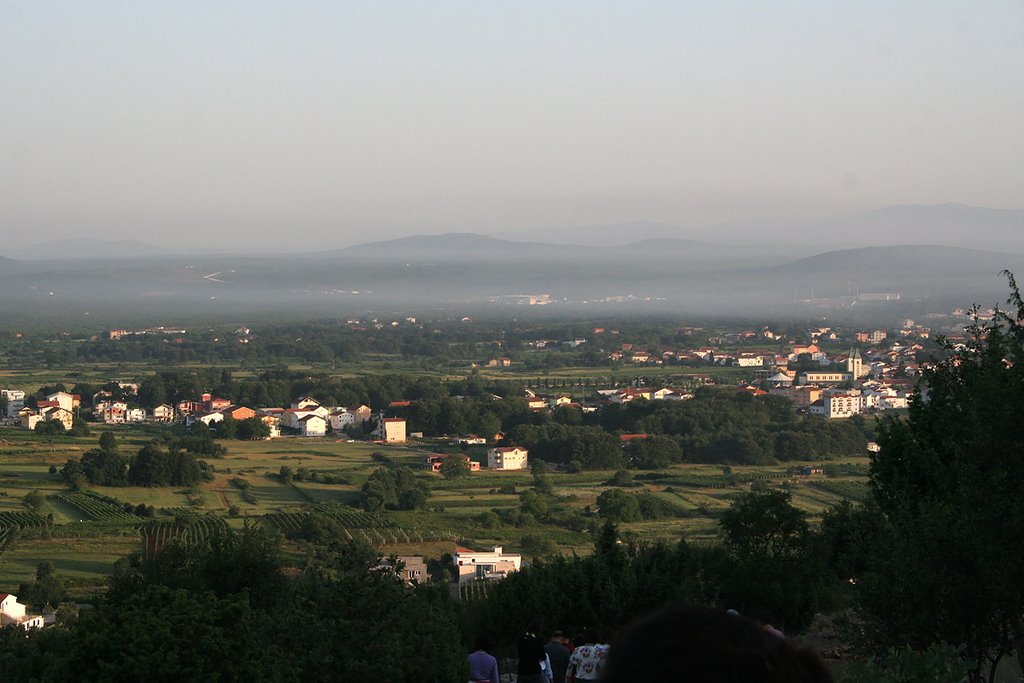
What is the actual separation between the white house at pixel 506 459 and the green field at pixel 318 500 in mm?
1524

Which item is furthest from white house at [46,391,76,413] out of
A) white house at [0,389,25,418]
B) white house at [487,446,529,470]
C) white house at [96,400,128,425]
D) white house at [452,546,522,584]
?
white house at [452,546,522,584]

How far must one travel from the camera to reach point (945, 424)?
7137 millimetres

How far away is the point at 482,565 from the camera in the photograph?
58.6ft

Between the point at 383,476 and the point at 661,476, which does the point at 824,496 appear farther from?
the point at 383,476

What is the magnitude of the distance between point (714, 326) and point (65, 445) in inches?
2523

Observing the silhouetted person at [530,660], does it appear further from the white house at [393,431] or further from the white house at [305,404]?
the white house at [305,404]

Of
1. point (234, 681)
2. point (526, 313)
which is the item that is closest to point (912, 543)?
point (234, 681)

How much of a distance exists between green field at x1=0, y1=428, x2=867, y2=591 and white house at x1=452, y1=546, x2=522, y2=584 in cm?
195

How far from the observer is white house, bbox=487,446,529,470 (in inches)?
1319

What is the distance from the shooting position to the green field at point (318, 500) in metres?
20.6

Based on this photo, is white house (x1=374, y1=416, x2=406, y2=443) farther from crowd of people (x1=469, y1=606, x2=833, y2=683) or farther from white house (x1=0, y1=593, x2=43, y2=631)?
crowd of people (x1=469, y1=606, x2=833, y2=683)

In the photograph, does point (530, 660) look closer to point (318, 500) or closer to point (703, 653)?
point (703, 653)

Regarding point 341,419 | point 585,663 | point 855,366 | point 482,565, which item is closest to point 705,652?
point 585,663

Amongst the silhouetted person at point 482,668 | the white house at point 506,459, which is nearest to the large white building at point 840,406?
the white house at point 506,459
